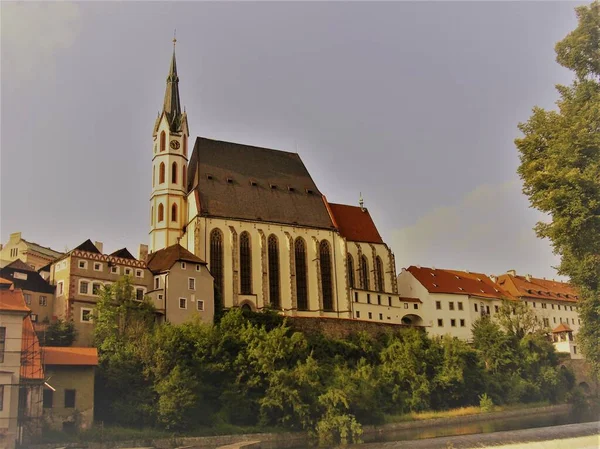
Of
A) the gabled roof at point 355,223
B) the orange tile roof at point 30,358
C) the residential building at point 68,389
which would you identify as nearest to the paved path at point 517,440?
the residential building at point 68,389

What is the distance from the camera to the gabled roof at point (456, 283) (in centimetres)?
7538

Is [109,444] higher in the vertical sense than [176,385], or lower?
lower

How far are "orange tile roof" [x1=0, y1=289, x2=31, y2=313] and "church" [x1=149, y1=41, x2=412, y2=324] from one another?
23110mm

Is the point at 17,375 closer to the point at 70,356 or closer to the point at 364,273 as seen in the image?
the point at 70,356

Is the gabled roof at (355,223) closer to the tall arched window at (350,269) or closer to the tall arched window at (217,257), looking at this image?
the tall arched window at (350,269)

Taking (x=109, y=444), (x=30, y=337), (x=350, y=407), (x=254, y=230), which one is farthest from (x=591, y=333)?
(x=254, y=230)

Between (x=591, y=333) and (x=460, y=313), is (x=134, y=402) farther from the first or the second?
(x=460, y=313)

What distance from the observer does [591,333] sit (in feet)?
117

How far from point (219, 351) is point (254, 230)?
2009cm

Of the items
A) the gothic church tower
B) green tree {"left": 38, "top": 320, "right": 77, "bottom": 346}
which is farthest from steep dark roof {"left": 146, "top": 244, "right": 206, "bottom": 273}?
green tree {"left": 38, "top": 320, "right": 77, "bottom": 346}

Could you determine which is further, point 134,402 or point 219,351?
point 219,351

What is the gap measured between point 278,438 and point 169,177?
1179 inches

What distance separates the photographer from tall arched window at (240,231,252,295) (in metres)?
64.2

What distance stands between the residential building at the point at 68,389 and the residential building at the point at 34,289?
9.99 meters
